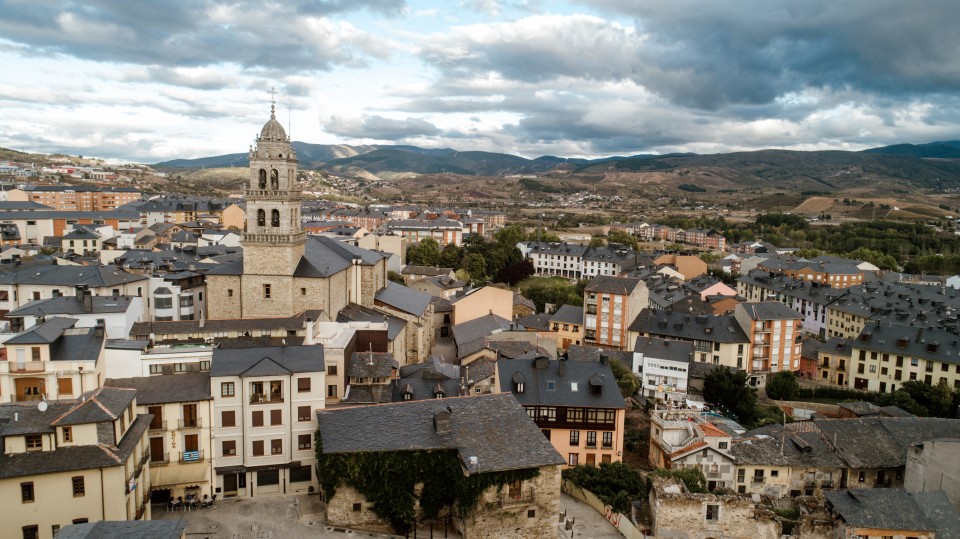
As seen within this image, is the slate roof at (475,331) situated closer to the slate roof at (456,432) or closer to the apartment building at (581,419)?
the apartment building at (581,419)

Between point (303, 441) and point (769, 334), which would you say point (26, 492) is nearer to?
point (303, 441)

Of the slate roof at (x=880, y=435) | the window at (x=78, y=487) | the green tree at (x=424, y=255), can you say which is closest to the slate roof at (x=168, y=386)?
the window at (x=78, y=487)

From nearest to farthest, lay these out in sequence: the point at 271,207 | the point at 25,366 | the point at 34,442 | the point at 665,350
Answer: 1. the point at 34,442
2. the point at 25,366
3. the point at 271,207
4. the point at 665,350

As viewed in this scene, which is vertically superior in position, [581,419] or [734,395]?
[581,419]

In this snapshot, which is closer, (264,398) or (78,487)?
(78,487)

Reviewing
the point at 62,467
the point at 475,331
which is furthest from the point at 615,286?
the point at 62,467
